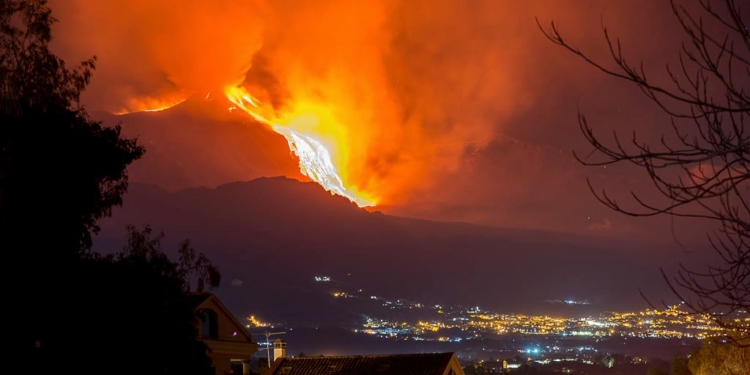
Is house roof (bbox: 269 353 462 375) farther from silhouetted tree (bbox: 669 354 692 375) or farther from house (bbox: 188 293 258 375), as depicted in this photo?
silhouetted tree (bbox: 669 354 692 375)

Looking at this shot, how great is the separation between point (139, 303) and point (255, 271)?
115687 millimetres

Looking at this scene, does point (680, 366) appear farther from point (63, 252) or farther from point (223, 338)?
point (63, 252)

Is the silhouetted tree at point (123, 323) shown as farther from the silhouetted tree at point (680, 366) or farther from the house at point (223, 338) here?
the silhouetted tree at point (680, 366)

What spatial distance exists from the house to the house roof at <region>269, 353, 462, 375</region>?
2169 mm

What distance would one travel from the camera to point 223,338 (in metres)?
38.4

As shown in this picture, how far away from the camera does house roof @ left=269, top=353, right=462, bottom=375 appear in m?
34.3

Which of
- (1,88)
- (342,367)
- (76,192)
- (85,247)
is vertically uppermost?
(1,88)

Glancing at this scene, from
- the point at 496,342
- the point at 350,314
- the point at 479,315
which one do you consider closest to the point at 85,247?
the point at 350,314

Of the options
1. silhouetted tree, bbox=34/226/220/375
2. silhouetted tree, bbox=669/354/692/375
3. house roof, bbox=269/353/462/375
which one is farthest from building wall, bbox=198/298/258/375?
silhouetted tree, bbox=669/354/692/375

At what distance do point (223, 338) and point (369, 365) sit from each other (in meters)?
7.06

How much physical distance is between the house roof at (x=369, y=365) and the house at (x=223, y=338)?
217 cm

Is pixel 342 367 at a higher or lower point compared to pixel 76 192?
lower

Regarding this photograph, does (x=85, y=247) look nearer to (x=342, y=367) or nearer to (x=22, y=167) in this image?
(x=22, y=167)

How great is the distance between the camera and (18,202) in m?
18.7
